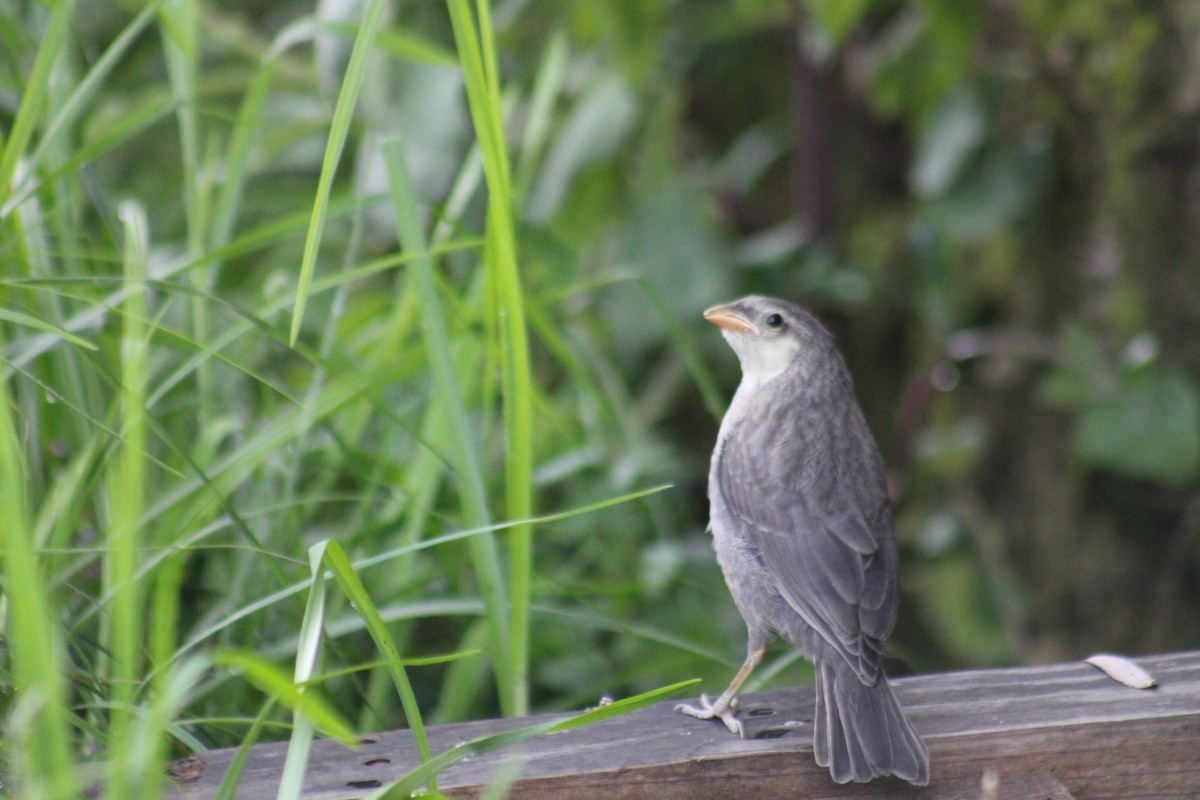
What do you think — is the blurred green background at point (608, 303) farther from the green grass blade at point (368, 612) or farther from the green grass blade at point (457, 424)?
the green grass blade at point (368, 612)

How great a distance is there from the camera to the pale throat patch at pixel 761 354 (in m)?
2.42

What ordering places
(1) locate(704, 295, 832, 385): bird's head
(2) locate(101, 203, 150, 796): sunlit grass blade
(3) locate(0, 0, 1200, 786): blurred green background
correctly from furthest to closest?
1. (1) locate(704, 295, 832, 385): bird's head
2. (3) locate(0, 0, 1200, 786): blurred green background
3. (2) locate(101, 203, 150, 796): sunlit grass blade

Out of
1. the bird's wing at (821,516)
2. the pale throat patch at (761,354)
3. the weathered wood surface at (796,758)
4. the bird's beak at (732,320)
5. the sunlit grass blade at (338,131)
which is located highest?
the sunlit grass blade at (338,131)

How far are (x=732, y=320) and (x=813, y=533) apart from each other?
1.99 feet

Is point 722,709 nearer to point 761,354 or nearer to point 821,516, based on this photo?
point 821,516

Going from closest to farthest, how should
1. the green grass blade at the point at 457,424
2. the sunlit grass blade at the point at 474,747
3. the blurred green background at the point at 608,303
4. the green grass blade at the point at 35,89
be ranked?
the sunlit grass blade at the point at 474,747
the green grass blade at the point at 35,89
the green grass blade at the point at 457,424
the blurred green background at the point at 608,303

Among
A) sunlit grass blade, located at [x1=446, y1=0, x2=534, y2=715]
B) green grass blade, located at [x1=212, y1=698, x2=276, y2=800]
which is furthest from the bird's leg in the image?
green grass blade, located at [x1=212, y1=698, x2=276, y2=800]

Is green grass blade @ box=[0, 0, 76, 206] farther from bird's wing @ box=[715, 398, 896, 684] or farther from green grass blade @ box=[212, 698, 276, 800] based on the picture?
bird's wing @ box=[715, 398, 896, 684]

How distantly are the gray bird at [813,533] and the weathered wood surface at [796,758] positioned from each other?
0.22 ft

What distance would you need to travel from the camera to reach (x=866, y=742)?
58.8 inches

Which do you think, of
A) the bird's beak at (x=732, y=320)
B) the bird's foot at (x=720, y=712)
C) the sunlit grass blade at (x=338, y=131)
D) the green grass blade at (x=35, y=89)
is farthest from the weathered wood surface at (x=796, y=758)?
the bird's beak at (x=732, y=320)

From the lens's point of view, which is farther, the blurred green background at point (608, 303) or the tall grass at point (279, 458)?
the blurred green background at point (608, 303)

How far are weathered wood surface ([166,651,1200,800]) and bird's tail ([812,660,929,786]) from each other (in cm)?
6

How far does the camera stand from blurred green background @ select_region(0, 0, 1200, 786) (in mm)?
2053
